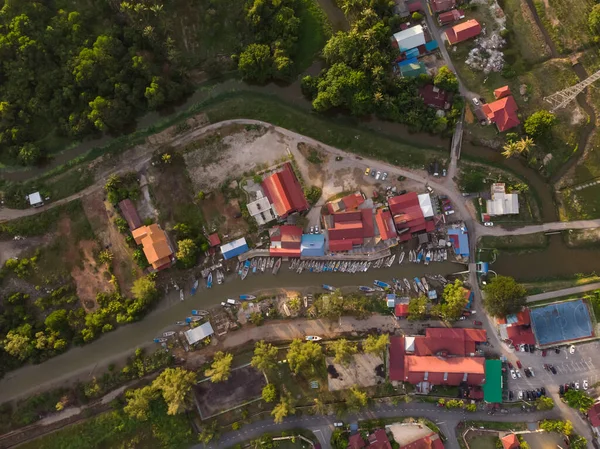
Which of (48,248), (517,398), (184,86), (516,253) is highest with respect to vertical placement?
(184,86)

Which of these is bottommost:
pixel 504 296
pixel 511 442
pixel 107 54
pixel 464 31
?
pixel 511 442

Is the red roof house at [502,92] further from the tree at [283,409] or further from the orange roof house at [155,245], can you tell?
the orange roof house at [155,245]

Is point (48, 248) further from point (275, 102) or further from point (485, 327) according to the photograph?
point (485, 327)

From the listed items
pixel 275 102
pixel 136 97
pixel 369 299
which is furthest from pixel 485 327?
pixel 136 97

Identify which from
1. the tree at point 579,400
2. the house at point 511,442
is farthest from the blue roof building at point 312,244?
the tree at point 579,400

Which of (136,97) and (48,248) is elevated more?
(136,97)

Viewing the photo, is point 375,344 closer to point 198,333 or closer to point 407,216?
point 407,216

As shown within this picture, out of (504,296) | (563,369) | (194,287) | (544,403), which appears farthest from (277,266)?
(563,369)
